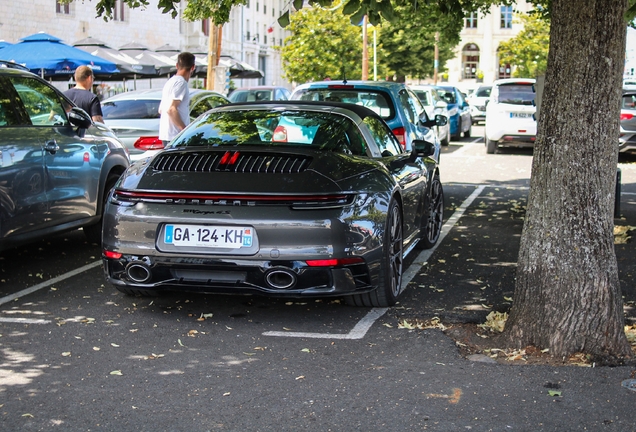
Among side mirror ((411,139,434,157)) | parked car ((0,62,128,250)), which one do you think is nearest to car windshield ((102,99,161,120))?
parked car ((0,62,128,250))

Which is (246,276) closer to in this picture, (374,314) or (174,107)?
(374,314)

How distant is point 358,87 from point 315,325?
6325mm

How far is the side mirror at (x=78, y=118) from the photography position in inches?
332

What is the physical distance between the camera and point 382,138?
25.5 feet

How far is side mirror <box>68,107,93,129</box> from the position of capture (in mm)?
8438

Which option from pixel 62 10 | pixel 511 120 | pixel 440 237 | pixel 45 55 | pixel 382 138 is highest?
pixel 62 10

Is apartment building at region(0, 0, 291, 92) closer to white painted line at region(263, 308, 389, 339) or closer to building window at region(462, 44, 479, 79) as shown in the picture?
white painted line at region(263, 308, 389, 339)

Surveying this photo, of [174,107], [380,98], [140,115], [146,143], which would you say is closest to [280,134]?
[174,107]

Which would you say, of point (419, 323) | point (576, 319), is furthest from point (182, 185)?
point (576, 319)

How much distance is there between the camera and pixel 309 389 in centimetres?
492

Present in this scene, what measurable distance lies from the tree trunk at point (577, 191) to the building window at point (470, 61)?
97.8 m

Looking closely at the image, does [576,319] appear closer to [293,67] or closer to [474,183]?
[474,183]

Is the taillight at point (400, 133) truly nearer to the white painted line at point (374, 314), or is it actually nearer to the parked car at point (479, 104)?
the white painted line at point (374, 314)

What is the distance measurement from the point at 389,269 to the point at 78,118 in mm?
3488
